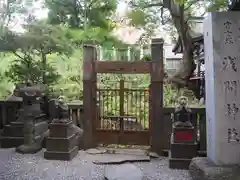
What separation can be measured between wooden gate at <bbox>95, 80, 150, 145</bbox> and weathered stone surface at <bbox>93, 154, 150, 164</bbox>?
0.57m

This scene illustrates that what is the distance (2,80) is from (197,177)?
637cm

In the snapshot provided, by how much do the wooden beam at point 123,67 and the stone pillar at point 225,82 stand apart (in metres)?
2.30

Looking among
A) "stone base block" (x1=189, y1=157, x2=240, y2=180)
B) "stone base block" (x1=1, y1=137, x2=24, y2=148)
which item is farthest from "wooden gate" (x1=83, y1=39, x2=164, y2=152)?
"stone base block" (x1=189, y1=157, x2=240, y2=180)

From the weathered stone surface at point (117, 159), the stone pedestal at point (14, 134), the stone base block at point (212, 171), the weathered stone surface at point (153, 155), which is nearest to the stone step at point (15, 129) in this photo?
the stone pedestal at point (14, 134)

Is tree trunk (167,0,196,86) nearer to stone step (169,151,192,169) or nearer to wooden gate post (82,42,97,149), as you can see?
wooden gate post (82,42,97,149)

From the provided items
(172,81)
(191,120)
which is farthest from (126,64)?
(172,81)

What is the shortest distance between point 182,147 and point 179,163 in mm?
286

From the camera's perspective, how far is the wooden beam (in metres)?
6.45

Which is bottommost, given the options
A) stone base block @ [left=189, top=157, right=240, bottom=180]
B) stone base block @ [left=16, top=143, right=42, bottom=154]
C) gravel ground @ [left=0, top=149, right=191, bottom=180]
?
gravel ground @ [left=0, top=149, right=191, bottom=180]

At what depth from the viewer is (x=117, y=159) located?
5836mm

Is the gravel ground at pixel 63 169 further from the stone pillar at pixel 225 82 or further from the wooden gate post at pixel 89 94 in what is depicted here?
the stone pillar at pixel 225 82

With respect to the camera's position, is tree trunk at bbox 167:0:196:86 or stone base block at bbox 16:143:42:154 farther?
tree trunk at bbox 167:0:196:86

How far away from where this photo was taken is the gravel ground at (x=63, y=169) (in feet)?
16.1

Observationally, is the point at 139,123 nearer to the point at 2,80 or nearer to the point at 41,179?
the point at 41,179
